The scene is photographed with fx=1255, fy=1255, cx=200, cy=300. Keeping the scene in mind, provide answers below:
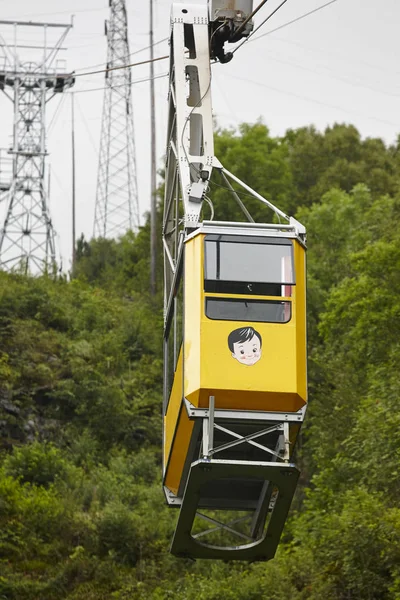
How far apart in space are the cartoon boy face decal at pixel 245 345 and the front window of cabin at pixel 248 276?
0.17 m

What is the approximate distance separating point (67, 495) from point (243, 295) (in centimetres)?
1714

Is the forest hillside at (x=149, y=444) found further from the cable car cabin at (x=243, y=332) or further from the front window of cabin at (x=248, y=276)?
the front window of cabin at (x=248, y=276)

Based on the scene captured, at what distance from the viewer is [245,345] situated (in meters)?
14.4

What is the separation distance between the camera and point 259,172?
4869 centimetres

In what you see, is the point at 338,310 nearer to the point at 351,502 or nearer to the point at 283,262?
the point at 351,502

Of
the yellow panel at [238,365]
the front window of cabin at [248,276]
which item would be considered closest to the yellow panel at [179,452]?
the yellow panel at [238,365]

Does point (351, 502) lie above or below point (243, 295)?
below

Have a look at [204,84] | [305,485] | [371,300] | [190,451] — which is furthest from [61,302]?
[190,451]

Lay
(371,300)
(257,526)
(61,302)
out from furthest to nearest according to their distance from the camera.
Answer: (61,302) < (371,300) < (257,526)

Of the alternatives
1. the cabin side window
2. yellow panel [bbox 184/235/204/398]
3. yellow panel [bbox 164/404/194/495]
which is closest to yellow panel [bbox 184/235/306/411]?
yellow panel [bbox 184/235/204/398]

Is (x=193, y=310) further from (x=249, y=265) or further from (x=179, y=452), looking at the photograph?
(x=179, y=452)

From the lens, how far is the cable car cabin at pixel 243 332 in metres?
14.4

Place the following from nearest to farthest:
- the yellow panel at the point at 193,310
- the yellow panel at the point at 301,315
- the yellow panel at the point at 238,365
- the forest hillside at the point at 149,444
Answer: the yellow panel at the point at 238,365
the yellow panel at the point at 193,310
the yellow panel at the point at 301,315
the forest hillside at the point at 149,444

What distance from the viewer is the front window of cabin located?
14.6m
